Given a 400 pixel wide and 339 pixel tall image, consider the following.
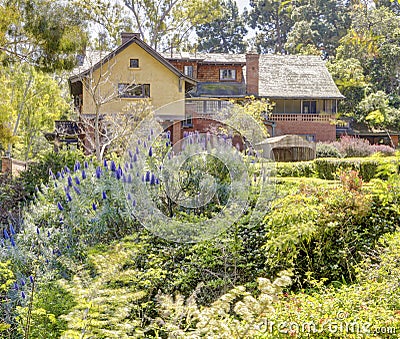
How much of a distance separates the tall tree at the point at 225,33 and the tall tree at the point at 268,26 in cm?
125

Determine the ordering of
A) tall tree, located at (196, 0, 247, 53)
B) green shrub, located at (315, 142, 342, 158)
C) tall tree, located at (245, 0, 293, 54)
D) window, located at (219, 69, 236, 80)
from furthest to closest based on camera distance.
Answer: tall tree, located at (196, 0, 247, 53) → tall tree, located at (245, 0, 293, 54) → window, located at (219, 69, 236, 80) → green shrub, located at (315, 142, 342, 158)

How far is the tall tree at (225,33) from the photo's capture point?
50250 millimetres

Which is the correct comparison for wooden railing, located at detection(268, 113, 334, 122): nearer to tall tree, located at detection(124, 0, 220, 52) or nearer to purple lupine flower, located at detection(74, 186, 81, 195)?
tall tree, located at detection(124, 0, 220, 52)

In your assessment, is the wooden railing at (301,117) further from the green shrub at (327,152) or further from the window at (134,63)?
the window at (134,63)

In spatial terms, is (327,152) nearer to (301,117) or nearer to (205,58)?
(301,117)

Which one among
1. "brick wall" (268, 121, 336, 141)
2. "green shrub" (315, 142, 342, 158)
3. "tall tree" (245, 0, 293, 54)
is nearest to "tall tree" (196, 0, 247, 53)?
"tall tree" (245, 0, 293, 54)

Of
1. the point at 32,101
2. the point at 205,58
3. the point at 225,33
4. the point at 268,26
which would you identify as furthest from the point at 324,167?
the point at 268,26

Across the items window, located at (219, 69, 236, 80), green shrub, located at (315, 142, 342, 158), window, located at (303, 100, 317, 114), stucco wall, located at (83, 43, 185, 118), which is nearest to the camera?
green shrub, located at (315, 142, 342, 158)

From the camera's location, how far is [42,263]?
5719mm

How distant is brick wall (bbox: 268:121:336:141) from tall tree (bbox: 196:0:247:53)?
22.0m

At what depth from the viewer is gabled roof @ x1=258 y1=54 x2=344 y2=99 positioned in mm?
29406

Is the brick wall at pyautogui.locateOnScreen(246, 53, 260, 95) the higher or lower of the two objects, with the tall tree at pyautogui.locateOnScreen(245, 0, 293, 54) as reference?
lower

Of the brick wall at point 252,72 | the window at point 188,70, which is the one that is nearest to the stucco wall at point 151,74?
the window at point 188,70

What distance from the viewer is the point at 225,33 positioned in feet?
167
